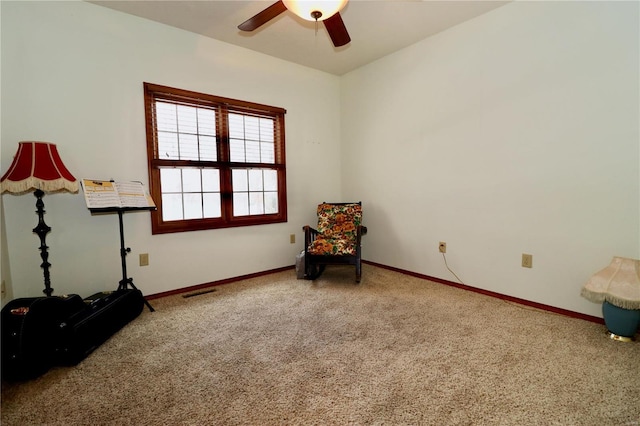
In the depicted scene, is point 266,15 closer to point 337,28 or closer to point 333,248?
point 337,28

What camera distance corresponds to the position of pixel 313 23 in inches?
115

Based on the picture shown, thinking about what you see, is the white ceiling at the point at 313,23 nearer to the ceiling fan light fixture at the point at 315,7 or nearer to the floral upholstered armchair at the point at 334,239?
the ceiling fan light fixture at the point at 315,7

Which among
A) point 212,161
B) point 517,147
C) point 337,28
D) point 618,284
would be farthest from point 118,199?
point 618,284

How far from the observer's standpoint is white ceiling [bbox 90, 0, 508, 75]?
8.55 ft

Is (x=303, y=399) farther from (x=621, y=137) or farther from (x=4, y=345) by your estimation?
(x=621, y=137)

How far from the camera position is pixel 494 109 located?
2.77 m

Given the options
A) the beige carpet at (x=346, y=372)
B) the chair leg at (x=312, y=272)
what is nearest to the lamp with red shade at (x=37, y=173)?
the beige carpet at (x=346, y=372)

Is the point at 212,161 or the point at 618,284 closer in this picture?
the point at 618,284

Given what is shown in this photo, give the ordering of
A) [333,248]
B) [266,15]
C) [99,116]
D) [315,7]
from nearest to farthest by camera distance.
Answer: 1. [315,7]
2. [266,15]
3. [99,116]
4. [333,248]

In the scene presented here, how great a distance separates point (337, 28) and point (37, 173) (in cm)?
225

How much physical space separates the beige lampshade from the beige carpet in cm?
28

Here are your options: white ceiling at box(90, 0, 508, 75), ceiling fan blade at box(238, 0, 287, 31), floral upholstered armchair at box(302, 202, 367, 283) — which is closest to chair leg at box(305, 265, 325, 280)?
floral upholstered armchair at box(302, 202, 367, 283)

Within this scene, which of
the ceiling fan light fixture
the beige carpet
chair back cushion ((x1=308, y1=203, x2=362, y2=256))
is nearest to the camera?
the beige carpet

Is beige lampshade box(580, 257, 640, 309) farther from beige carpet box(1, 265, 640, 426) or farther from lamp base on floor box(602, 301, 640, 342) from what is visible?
beige carpet box(1, 265, 640, 426)
